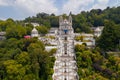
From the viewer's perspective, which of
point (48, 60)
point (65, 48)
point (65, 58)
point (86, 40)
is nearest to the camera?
point (48, 60)

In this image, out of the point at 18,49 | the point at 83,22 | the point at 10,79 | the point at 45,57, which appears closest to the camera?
the point at 10,79

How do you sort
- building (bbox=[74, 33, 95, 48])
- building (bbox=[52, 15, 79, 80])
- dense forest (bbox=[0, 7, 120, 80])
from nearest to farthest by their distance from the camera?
dense forest (bbox=[0, 7, 120, 80])
building (bbox=[52, 15, 79, 80])
building (bbox=[74, 33, 95, 48])

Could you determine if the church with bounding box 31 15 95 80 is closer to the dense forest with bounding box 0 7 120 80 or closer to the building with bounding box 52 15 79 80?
the building with bounding box 52 15 79 80

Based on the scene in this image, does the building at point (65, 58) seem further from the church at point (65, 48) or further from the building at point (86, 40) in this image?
the building at point (86, 40)

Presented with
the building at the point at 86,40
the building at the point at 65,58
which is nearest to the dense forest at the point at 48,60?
the building at the point at 65,58

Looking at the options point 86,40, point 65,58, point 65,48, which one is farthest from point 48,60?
point 86,40

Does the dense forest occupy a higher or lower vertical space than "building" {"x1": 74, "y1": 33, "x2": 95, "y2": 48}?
lower

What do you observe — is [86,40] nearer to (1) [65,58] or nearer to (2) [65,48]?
(2) [65,48]

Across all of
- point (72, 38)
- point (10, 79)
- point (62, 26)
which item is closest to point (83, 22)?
point (62, 26)

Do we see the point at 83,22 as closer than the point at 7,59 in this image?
No

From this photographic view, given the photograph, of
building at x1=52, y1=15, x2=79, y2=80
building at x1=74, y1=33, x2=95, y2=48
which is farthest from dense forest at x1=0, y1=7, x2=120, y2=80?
building at x1=74, y1=33, x2=95, y2=48

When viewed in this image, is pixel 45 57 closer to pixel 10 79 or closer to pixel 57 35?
pixel 10 79
